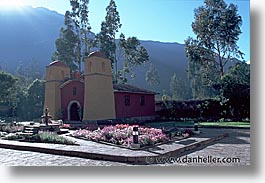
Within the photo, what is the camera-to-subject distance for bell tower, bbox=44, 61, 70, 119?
873cm

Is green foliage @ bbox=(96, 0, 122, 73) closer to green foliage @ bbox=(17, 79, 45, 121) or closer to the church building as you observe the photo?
the church building

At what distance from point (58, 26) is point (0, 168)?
3.18 meters

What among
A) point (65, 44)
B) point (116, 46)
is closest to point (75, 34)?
point (65, 44)

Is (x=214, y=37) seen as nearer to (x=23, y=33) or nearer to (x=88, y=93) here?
(x=23, y=33)

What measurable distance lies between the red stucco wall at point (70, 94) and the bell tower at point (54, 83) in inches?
20.5

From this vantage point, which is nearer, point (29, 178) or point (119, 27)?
point (29, 178)

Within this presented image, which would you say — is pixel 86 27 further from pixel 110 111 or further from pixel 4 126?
pixel 4 126

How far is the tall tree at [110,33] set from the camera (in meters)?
5.81

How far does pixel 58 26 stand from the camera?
20.9ft

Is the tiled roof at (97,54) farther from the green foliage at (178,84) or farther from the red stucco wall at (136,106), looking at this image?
the green foliage at (178,84)

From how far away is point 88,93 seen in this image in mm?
10641

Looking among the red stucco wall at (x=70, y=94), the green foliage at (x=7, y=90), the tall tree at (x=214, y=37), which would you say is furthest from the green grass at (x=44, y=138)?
the tall tree at (x=214, y=37)

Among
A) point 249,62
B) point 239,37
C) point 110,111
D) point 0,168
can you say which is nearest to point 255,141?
point 249,62

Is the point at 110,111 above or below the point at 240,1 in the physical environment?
below
